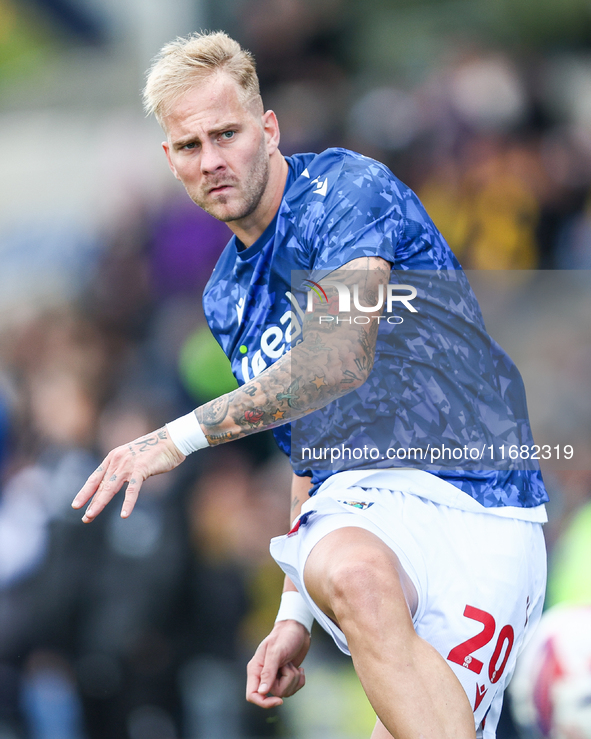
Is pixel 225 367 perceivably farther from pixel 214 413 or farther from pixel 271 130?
pixel 214 413

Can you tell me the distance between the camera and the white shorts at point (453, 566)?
2.07 metres

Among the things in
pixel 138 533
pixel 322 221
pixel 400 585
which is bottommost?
pixel 138 533

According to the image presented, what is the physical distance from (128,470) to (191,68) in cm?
121

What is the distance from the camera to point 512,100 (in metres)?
4.06

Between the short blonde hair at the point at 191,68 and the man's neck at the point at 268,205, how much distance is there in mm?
219

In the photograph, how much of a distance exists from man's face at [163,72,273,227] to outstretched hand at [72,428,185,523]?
80 centimetres

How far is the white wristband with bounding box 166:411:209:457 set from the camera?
A: 1.91 m

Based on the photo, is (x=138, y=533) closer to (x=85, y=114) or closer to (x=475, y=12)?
(x=85, y=114)

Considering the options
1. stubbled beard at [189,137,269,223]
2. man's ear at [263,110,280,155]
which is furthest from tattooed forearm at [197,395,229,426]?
man's ear at [263,110,280,155]

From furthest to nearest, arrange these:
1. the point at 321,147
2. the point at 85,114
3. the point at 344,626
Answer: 1. the point at 85,114
2. the point at 321,147
3. the point at 344,626

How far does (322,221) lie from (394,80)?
101 inches

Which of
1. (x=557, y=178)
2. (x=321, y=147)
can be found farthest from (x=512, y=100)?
(x=321, y=147)

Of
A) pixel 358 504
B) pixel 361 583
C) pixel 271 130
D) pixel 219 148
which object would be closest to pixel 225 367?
pixel 271 130
